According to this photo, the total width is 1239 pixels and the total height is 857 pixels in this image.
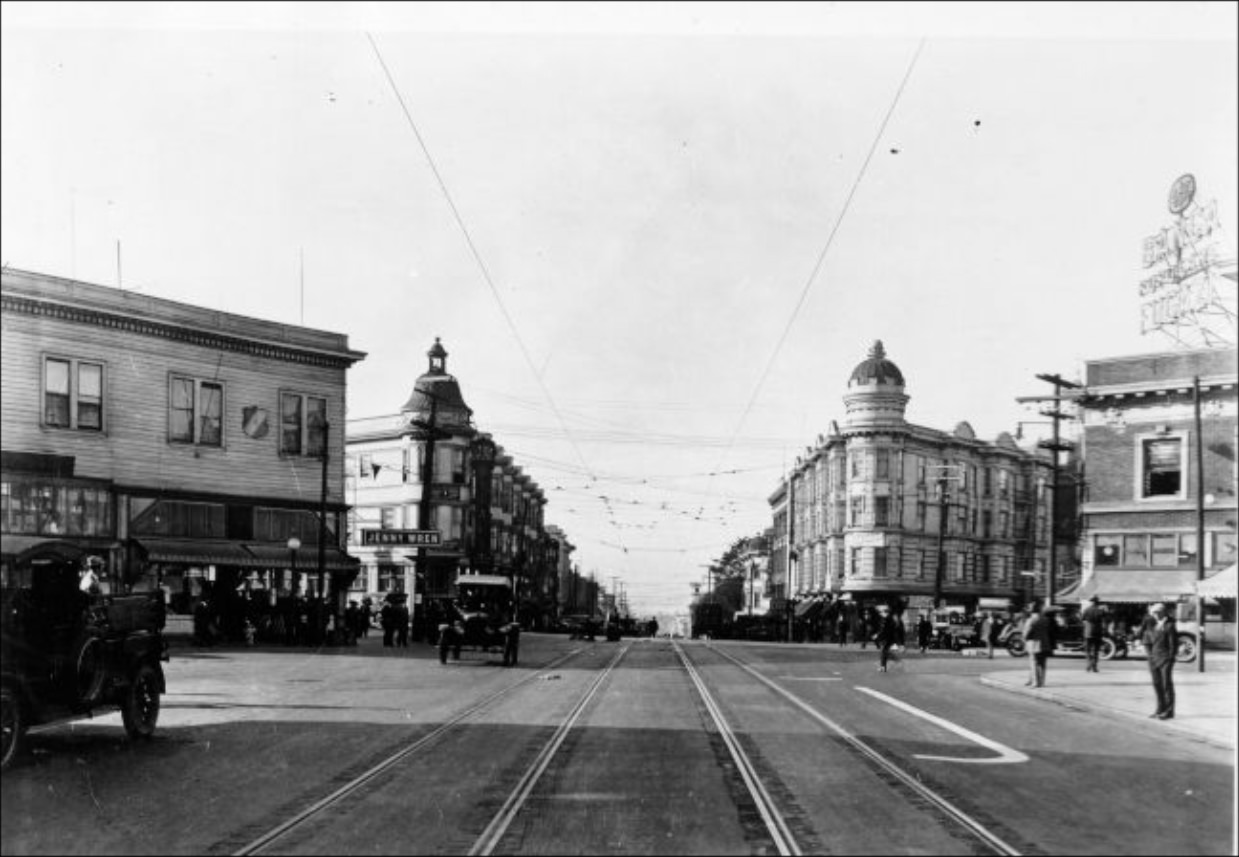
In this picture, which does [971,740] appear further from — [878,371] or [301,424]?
[878,371]

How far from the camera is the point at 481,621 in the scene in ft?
90.8

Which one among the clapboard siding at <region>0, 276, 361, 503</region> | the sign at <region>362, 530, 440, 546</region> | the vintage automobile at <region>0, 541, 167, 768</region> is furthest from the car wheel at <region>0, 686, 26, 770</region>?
the sign at <region>362, 530, 440, 546</region>

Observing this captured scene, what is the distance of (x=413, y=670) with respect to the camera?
24.5 m

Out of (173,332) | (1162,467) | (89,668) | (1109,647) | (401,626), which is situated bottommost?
(1109,647)

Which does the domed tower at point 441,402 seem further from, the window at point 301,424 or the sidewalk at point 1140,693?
the sidewalk at point 1140,693

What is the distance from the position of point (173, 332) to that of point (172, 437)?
294 cm

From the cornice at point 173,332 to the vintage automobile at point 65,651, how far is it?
17776 millimetres

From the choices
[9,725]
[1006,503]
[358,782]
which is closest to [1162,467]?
[1006,503]

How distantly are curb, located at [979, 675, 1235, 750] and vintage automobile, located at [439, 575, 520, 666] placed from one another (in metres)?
10.5

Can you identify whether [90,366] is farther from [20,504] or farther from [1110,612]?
[1110,612]

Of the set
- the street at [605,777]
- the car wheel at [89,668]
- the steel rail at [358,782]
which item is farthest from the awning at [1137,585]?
the car wheel at [89,668]

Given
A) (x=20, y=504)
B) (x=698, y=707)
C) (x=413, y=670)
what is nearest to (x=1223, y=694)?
(x=698, y=707)

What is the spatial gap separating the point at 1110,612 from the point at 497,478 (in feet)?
143

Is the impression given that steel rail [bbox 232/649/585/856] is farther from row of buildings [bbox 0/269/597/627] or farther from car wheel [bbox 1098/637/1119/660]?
car wheel [bbox 1098/637/1119/660]
